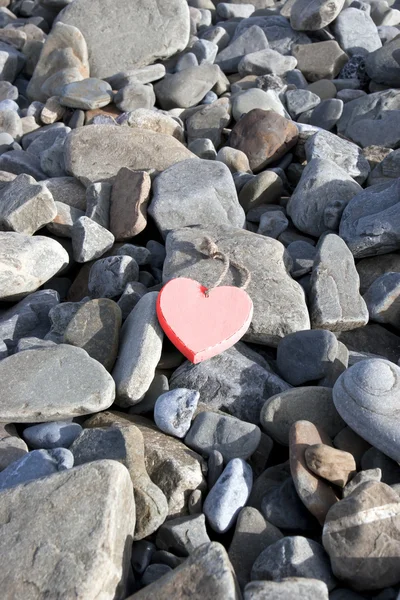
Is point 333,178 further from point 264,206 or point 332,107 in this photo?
point 332,107

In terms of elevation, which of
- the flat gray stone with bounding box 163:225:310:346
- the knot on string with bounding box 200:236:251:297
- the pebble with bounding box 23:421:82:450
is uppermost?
the knot on string with bounding box 200:236:251:297

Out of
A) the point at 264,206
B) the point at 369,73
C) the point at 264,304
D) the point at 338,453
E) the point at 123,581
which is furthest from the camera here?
the point at 369,73

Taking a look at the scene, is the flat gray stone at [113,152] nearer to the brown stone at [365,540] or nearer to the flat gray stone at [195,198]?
the flat gray stone at [195,198]

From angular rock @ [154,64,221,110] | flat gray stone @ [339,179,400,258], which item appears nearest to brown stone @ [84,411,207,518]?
flat gray stone @ [339,179,400,258]

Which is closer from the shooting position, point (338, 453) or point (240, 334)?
point (338, 453)

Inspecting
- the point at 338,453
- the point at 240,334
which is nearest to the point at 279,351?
the point at 240,334

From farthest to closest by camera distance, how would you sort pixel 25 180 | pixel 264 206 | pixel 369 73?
pixel 369 73
pixel 264 206
pixel 25 180

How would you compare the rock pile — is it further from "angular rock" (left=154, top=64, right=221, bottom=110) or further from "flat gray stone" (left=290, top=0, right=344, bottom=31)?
"flat gray stone" (left=290, top=0, right=344, bottom=31)
